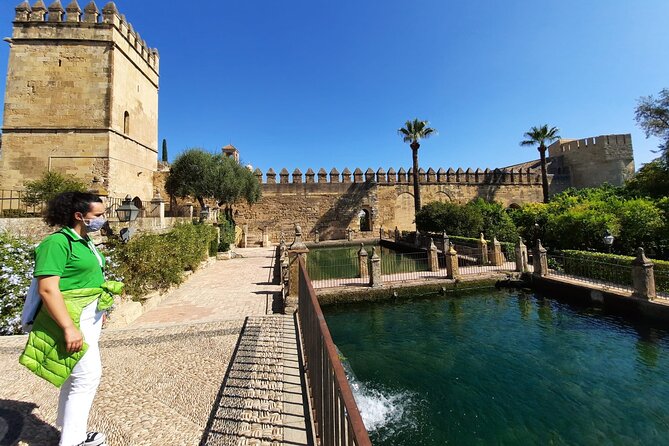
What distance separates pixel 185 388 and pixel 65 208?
6.73 feet

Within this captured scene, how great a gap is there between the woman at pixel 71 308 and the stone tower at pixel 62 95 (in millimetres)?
13763

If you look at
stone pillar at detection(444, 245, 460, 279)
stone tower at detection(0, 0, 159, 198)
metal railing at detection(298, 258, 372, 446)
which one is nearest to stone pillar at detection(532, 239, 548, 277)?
stone pillar at detection(444, 245, 460, 279)

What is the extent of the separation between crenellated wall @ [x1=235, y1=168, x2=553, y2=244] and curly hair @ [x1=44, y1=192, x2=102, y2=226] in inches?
854

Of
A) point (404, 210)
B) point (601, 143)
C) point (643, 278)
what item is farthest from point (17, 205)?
point (601, 143)

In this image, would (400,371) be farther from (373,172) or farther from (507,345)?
(373,172)

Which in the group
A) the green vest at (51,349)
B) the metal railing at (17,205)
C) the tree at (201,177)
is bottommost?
the green vest at (51,349)

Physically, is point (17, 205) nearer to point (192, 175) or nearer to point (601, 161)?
point (192, 175)

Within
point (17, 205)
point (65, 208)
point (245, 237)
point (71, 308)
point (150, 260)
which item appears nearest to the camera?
point (71, 308)

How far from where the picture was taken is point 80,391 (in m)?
1.88

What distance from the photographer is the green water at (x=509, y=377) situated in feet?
11.8

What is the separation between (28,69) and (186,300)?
14.0 metres

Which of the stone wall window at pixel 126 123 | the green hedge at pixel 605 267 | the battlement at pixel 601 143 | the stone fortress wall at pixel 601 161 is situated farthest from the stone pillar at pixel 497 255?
the battlement at pixel 601 143

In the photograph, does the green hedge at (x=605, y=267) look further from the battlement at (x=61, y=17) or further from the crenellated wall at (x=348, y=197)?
the battlement at (x=61, y=17)

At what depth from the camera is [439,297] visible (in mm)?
9266
